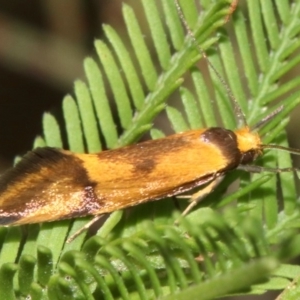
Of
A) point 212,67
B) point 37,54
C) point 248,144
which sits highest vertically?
point 37,54

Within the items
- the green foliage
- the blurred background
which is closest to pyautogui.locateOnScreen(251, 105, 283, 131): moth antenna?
the green foliage

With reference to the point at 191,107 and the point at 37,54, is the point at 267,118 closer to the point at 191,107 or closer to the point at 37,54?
the point at 191,107

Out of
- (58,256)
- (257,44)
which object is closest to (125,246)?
(58,256)

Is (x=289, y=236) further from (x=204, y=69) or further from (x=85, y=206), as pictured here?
(x=204, y=69)

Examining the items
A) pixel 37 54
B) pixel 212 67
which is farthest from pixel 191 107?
pixel 37 54

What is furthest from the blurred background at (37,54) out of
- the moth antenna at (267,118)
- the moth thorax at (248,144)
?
the moth antenna at (267,118)

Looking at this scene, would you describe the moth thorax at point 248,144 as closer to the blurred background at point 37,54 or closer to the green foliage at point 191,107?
the green foliage at point 191,107

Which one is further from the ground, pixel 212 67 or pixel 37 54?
pixel 37 54

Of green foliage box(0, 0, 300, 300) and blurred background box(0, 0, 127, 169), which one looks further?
blurred background box(0, 0, 127, 169)

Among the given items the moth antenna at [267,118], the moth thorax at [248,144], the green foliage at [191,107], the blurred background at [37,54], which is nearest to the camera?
the green foliage at [191,107]

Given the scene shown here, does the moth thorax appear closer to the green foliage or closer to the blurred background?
the green foliage

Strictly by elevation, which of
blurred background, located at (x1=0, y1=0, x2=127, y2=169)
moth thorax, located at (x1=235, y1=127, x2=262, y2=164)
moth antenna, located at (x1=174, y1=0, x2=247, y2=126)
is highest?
blurred background, located at (x1=0, y1=0, x2=127, y2=169)
